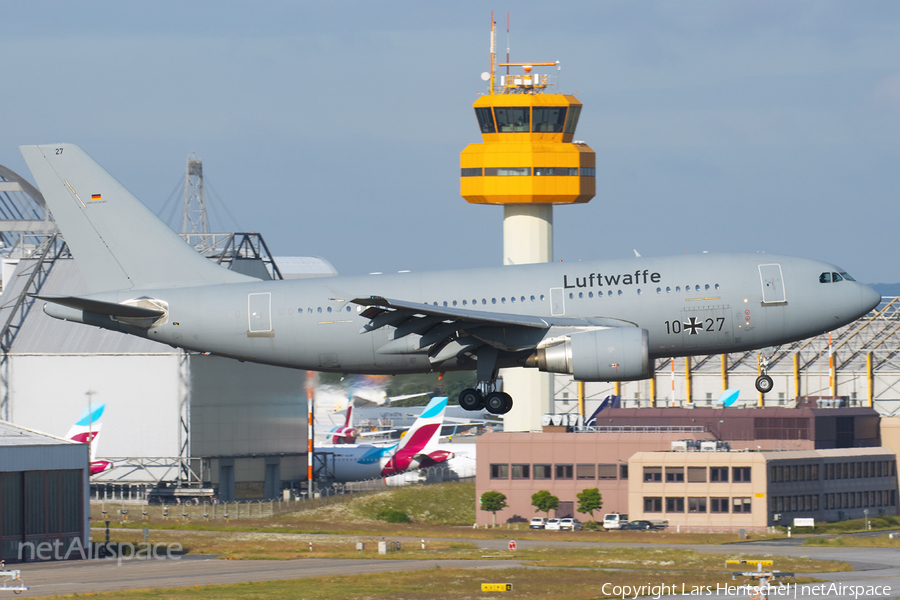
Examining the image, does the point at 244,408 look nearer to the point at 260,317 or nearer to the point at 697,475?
the point at 697,475

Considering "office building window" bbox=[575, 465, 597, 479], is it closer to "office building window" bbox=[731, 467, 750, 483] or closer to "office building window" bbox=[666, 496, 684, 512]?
"office building window" bbox=[666, 496, 684, 512]

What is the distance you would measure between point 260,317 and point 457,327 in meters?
7.60

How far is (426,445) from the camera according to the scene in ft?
375

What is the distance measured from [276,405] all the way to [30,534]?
40895 millimetres

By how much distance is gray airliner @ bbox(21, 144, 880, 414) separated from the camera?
4547 cm

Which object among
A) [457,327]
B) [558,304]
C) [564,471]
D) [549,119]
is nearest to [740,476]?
[564,471]

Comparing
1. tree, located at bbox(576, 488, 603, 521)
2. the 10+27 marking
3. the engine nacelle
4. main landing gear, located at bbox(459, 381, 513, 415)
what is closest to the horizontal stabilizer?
main landing gear, located at bbox(459, 381, 513, 415)

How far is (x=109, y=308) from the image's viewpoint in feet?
157

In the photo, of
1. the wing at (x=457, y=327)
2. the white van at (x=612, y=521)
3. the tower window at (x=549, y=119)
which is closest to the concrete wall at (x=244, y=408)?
the white van at (x=612, y=521)

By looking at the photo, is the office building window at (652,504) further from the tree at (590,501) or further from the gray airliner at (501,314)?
the gray airliner at (501,314)

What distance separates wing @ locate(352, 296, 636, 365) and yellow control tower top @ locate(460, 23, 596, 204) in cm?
6689

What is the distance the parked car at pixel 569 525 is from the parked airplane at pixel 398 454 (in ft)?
79.9

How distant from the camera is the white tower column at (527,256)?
112562 millimetres

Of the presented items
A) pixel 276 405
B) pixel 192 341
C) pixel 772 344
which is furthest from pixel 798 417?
pixel 192 341
